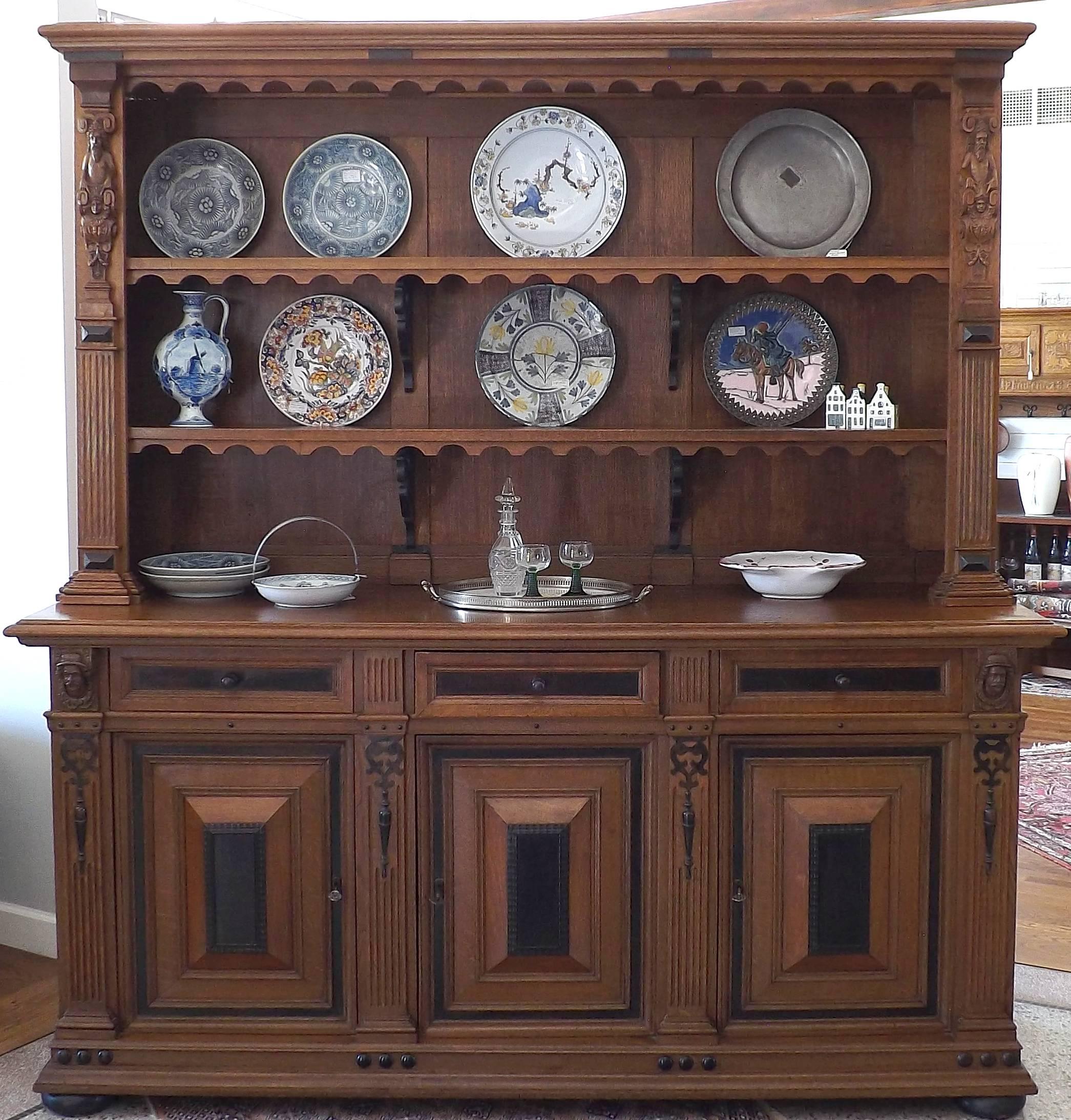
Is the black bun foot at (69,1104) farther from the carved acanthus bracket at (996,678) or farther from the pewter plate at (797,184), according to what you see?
the pewter plate at (797,184)

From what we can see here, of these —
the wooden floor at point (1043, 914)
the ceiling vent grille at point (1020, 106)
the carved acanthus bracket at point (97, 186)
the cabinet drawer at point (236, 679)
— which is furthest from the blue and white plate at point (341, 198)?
the ceiling vent grille at point (1020, 106)

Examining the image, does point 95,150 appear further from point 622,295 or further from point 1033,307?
point 1033,307

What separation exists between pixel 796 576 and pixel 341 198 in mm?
1246

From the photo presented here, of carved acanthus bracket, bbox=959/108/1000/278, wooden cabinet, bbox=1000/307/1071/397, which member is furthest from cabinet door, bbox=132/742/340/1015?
wooden cabinet, bbox=1000/307/1071/397

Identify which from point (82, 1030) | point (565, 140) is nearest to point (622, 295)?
point (565, 140)

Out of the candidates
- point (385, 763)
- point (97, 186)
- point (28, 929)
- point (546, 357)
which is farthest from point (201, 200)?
point (28, 929)

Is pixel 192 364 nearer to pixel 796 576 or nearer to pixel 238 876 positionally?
pixel 238 876

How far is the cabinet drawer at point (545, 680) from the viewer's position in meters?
2.16

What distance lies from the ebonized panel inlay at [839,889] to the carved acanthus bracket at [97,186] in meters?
1.75

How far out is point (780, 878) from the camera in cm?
221

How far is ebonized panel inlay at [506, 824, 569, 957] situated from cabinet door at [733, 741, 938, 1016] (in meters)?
0.32

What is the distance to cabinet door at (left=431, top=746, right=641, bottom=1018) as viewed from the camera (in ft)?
7.18

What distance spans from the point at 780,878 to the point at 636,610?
1.86ft

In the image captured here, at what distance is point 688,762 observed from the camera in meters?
2.17
